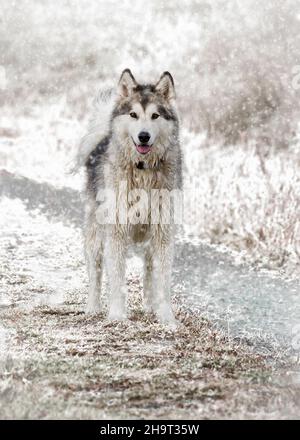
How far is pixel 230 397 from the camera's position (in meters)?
4.97

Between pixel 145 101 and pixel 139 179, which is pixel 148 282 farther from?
pixel 145 101

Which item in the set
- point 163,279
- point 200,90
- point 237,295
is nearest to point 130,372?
point 163,279

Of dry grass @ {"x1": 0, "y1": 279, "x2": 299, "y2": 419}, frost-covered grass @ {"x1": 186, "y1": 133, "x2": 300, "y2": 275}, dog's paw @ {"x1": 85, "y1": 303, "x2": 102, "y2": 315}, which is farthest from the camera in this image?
frost-covered grass @ {"x1": 186, "y1": 133, "x2": 300, "y2": 275}

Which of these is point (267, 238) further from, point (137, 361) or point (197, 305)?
point (137, 361)

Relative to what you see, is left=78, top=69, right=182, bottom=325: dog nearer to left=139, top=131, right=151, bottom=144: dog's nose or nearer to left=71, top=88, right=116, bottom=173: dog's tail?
left=139, top=131, right=151, bottom=144: dog's nose

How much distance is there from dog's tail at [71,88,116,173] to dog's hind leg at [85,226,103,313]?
30.5 inches

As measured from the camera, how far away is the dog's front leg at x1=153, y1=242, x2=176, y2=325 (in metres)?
7.02

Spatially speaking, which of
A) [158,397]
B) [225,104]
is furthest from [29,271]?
[225,104]

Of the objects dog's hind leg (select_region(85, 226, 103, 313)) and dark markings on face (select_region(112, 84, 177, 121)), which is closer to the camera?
dark markings on face (select_region(112, 84, 177, 121))

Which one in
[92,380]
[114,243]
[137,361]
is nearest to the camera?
[92,380]

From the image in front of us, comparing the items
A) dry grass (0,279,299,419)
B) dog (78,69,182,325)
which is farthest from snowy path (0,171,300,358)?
dog (78,69,182,325)

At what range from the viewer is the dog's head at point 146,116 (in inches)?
258

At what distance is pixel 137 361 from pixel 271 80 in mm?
13825

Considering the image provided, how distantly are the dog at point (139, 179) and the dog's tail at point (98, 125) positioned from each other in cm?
14
